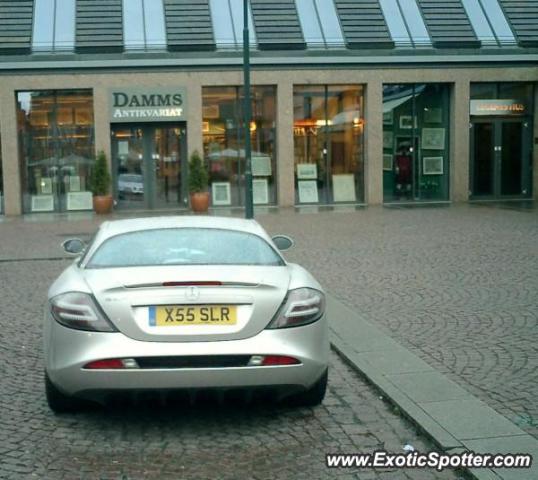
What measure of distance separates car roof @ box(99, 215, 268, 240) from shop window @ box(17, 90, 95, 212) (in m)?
20.5

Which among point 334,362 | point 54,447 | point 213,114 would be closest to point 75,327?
point 54,447

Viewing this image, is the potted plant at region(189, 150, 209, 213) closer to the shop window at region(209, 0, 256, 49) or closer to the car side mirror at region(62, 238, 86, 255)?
the shop window at region(209, 0, 256, 49)

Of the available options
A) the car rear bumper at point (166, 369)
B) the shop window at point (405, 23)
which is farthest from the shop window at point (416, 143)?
the car rear bumper at point (166, 369)

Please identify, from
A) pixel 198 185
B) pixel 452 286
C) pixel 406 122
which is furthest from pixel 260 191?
pixel 452 286

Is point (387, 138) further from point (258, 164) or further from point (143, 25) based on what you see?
point (143, 25)

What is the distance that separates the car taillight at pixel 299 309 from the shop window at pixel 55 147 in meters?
22.3

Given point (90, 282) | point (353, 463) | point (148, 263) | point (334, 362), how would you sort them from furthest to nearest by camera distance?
point (334, 362) < point (148, 263) < point (90, 282) < point (353, 463)

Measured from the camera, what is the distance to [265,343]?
16.0 ft

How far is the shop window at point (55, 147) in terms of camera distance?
26062mm

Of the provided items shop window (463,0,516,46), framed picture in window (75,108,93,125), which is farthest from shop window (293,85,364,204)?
framed picture in window (75,108,93,125)

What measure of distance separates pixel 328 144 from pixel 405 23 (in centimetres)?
521

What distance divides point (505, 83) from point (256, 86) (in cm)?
903

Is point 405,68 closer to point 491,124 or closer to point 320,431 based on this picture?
point 491,124

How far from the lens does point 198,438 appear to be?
4.96 meters
